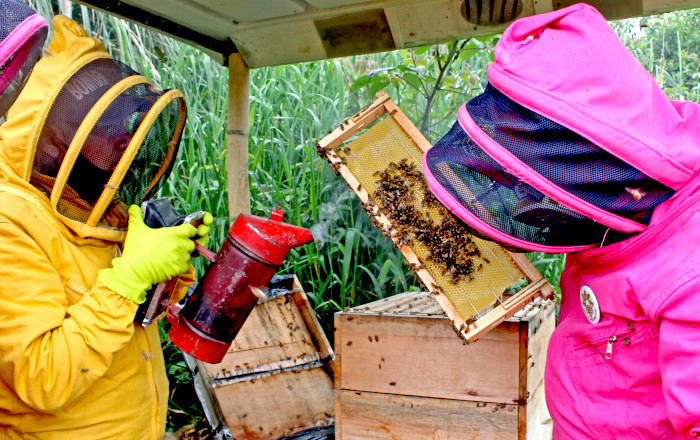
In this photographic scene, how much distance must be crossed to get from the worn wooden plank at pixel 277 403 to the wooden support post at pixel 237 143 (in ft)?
3.49

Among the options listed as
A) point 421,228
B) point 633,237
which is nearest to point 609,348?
point 633,237

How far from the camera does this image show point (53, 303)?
167 cm

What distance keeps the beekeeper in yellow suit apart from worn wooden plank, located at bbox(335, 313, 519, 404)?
41.3 inches

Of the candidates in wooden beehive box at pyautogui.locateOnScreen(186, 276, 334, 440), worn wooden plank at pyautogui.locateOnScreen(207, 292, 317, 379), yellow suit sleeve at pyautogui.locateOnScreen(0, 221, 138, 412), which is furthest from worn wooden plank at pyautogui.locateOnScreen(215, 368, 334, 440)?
yellow suit sleeve at pyautogui.locateOnScreen(0, 221, 138, 412)

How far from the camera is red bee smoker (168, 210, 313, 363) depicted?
2.09 m

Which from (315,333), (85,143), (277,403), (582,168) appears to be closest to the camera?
(582,168)

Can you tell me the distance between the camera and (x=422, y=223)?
2.28 meters

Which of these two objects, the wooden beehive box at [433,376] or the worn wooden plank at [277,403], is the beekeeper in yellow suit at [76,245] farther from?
the worn wooden plank at [277,403]

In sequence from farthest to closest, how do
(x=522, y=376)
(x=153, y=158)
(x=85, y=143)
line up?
(x=522, y=376) < (x=153, y=158) < (x=85, y=143)

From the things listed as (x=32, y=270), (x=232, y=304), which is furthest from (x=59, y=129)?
(x=232, y=304)

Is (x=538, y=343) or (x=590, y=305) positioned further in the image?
(x=538, y=343)

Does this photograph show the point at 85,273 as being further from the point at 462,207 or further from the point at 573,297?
the point at 573,297

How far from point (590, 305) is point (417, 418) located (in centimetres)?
133

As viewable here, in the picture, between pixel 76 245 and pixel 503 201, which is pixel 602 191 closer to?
pixel 503 201
